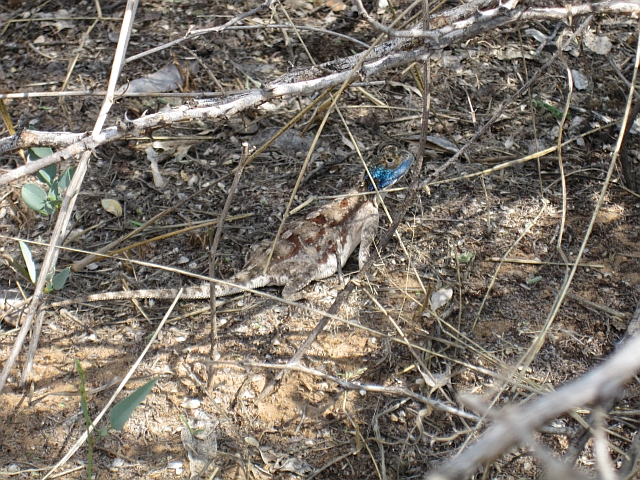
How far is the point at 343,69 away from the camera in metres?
2.26

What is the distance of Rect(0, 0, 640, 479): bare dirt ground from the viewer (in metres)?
2.41

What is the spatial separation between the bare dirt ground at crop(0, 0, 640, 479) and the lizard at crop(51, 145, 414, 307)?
0.30 feet

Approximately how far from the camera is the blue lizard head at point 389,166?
365 cm

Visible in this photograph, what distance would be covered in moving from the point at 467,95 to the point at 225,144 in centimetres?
162

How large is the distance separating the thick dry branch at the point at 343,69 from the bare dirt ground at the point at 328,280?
0.52m

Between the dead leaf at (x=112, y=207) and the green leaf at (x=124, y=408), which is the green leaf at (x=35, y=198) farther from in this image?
the green leaf at (x=124, y=408)

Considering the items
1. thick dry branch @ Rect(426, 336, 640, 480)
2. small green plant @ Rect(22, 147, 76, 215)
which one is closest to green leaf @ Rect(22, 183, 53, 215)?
small green plant @ Rect(22, 147, 76, 215)

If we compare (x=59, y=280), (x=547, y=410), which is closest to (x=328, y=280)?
(x=59, y=280)

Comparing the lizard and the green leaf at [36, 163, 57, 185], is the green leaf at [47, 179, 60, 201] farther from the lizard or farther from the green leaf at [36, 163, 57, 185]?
the lizard

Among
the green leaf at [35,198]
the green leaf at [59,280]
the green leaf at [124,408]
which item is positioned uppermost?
the green leaf at [35,198]

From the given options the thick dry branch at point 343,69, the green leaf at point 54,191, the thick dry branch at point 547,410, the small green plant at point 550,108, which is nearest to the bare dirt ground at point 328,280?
the small green plant at point 550,108

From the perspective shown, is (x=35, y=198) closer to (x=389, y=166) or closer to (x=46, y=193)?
(x=46, y=193)

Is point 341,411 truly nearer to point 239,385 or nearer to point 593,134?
point 239,385

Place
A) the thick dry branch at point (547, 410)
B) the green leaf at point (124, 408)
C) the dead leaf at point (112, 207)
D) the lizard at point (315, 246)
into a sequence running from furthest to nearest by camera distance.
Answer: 1. the dead leaf at point (112, 207)
2. the lizard at point (315, 246)
3. the green leaf at point (124, 408)
4. the thick dry branch at point (547, 410)
